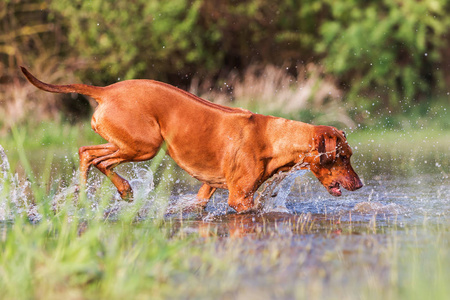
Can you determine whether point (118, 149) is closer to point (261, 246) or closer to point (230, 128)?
point (230, 128)

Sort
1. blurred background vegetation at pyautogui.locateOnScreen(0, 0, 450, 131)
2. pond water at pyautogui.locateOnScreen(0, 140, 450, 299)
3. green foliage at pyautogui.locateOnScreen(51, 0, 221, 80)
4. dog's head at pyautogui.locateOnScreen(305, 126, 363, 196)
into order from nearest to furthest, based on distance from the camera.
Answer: pond water at pyautogui.locateOnScreen(0, 140, 450, 299), dog's head at pyautogui.locateOnScreen(305, 126, 363, 196), blurred background vegetation at pyautogui.locateOnScreen(0, 0, 450, 131), green foliage at pyautogui.locateOnScreen(51, 0, 221, 80)

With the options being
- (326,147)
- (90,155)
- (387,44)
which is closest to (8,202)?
(90,155)

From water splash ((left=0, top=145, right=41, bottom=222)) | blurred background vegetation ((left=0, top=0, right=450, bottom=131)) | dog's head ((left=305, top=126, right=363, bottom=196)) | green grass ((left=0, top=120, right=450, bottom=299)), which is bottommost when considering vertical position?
green grass ((left=0, top=120, right=450, bottom=299))

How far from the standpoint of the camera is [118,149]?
5.24 meters

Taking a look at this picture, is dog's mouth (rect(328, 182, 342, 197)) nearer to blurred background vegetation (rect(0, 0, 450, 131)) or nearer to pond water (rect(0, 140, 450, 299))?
pond water (rect(0, 140, 450, 299))

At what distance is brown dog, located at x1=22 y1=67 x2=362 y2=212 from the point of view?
5.07 meters

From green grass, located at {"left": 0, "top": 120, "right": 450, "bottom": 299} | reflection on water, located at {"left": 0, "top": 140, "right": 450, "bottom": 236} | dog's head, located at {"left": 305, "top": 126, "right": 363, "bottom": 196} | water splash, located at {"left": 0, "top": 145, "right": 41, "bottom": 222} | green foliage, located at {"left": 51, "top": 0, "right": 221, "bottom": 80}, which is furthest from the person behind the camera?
green foliage, located at {"left": 51, "top": 0, "right": 221, "bottom": 80}

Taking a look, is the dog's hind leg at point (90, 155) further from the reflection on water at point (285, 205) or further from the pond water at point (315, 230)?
the pond water at point (315, 230)

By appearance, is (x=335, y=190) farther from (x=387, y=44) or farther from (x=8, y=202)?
(x=387, y=44)

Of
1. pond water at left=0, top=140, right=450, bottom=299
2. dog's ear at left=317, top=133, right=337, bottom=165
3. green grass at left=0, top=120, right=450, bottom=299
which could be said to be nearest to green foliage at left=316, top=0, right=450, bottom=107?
pond water at left=0, top=140, right=450, bottom=299

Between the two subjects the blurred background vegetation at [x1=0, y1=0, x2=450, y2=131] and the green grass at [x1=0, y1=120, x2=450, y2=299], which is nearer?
the green grass at [x1=0, y1=120, x2=450, y2=299]

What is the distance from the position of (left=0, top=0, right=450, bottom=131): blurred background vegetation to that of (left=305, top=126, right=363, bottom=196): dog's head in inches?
405

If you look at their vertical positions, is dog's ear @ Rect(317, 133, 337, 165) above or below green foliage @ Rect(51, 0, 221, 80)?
below

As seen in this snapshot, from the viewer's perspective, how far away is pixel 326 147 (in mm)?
5164
